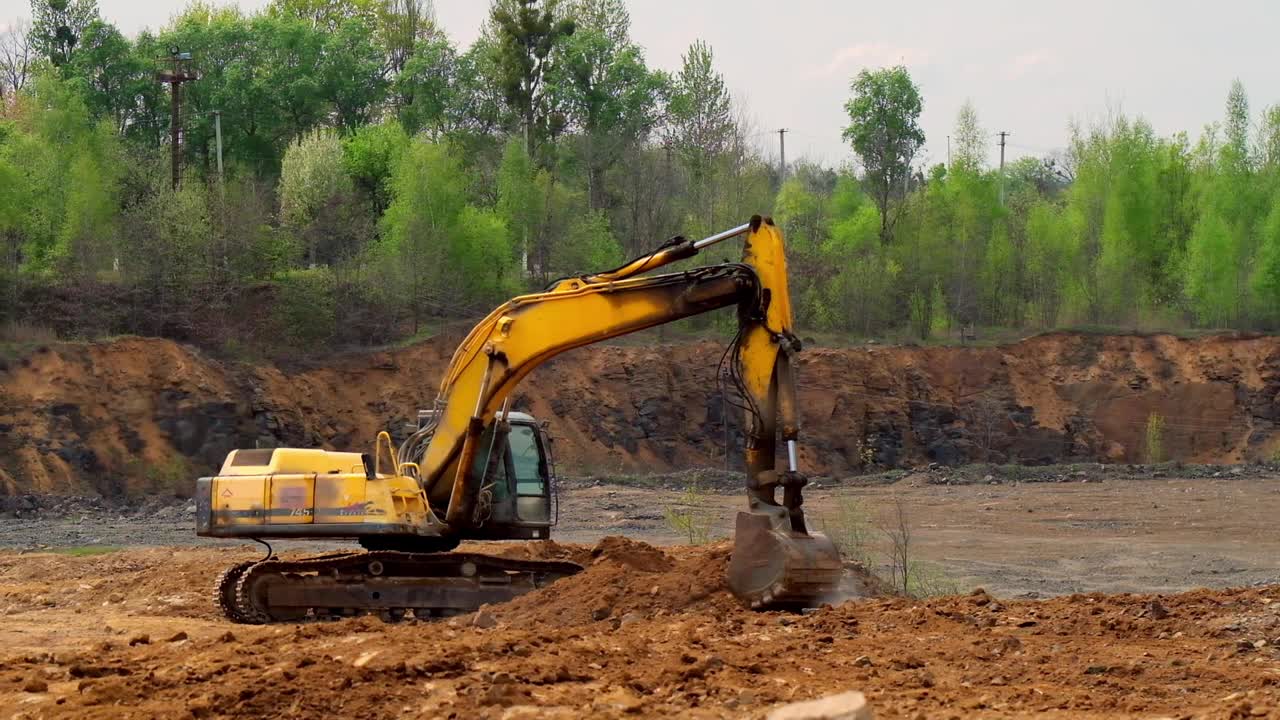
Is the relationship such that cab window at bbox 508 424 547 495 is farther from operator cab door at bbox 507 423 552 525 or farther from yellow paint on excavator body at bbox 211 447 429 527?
yellow paint on excavator body at bbox 211 447 429 527

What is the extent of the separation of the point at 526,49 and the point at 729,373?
142 feet

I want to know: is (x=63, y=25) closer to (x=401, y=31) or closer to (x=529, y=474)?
(x=401, y=31)

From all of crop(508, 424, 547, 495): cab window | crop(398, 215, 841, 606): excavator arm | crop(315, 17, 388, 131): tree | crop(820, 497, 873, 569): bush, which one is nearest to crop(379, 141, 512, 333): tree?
crop(315, 17, 388, 131): tree

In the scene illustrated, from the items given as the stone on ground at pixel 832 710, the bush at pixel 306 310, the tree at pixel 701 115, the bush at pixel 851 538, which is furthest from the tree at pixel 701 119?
the stone on ground at pixel 832 710

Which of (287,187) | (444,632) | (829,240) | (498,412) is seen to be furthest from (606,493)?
(829,240)

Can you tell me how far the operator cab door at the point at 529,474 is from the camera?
541 inches

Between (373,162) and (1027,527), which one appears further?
(373,162)

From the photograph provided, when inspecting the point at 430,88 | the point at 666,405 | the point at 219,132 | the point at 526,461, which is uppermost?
the point at 430,88

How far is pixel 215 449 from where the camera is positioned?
3288cm

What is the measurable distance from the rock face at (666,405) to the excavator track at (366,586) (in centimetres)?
1775

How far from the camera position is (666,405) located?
4003 cm

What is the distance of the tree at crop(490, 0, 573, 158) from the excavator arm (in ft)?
133

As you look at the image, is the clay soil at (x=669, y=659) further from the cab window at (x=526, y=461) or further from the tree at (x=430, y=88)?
the tree at (x=430, y=88)

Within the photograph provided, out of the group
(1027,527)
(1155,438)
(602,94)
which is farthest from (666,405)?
(602,94)
